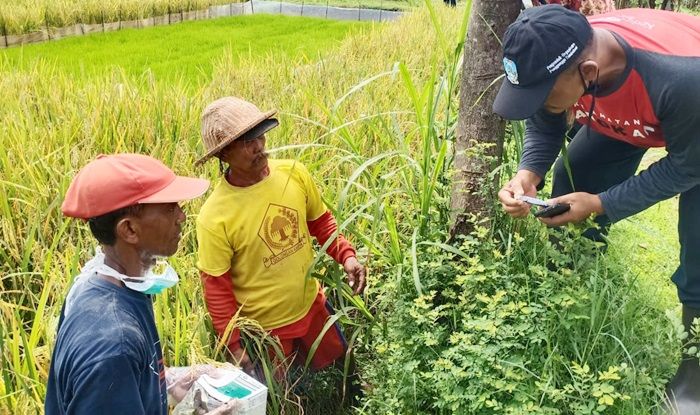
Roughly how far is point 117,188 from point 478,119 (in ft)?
4.20

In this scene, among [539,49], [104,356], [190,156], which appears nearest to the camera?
[104,356]

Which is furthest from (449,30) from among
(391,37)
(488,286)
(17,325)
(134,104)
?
(17,325)

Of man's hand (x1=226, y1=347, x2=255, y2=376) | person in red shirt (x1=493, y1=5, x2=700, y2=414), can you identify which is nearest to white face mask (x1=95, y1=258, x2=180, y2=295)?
man's hand (x1=226, y1=347, x2=255, y2=376)

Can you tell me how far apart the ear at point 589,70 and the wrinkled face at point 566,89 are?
0.01 metres

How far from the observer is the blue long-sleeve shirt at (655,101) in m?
1.54

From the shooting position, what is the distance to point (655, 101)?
1569 mm

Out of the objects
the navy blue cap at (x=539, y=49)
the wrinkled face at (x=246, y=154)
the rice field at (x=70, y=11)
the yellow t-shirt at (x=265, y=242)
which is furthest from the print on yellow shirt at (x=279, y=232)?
the rice field at (x=70, y=11)

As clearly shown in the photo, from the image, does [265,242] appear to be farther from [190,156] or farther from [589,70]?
[190,156]

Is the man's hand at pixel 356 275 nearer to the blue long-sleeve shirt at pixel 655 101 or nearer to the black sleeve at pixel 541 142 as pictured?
the black sleeve at pixel 541 142

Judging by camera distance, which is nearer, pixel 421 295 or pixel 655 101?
pixel 655 101

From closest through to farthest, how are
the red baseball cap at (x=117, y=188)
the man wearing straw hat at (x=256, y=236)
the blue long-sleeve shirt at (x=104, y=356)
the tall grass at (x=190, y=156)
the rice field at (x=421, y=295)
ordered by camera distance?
the blue long-sleeve shirt at (x=104, y=356) → the red baseball cap at (x=117, y=188) → the rice field at (x=421, y=295) → the man wearing straw hat at (x=256, y=236) → the tall grass at (x=190, y=156)

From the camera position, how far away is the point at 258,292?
1.90 meters

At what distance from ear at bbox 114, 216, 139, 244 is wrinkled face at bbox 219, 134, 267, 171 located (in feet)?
1.84

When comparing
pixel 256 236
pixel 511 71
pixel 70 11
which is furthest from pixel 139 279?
pixel 70 11
